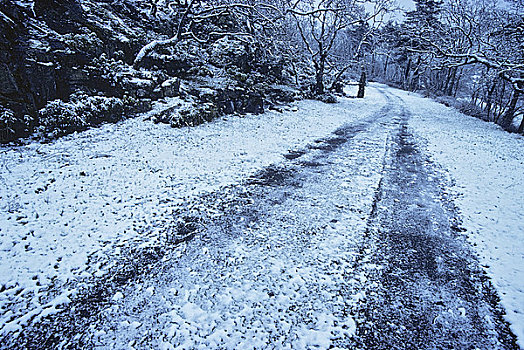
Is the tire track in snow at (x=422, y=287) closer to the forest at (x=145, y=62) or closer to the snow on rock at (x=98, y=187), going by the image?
the snow on rock at (x=98, y=187)

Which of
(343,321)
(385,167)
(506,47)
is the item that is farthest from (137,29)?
(506,47)

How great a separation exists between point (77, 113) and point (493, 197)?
13.1 meters

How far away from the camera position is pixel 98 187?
6074 mm

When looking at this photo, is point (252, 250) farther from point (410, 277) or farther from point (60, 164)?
point (60, 164)

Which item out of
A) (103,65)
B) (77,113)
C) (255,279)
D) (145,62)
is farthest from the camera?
(145,62)

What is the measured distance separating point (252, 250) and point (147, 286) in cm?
169

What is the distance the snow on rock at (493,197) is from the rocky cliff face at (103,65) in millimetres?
9683

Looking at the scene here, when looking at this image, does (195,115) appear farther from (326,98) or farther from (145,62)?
(326,98)

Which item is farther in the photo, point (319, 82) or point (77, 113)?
point (319, 82)

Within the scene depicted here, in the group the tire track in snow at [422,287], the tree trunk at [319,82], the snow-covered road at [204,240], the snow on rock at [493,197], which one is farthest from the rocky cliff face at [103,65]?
the snow on rock at [493,197]

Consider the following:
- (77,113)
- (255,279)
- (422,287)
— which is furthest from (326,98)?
(255,279)

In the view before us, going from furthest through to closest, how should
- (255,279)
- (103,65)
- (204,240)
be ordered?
(103,65) < (204,240) < (255,279)

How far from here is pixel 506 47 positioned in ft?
60.2

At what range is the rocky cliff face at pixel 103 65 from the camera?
778 centimetres
